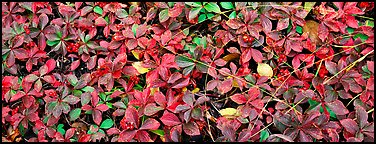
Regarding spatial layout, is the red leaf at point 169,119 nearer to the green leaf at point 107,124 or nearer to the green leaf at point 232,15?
the green leaf at point 107,124

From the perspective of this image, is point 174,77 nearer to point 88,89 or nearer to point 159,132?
point 159,132

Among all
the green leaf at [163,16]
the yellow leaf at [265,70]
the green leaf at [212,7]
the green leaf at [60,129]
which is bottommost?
the green leaf at [60,129]

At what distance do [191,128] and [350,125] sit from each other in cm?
52

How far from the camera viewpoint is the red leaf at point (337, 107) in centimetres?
143

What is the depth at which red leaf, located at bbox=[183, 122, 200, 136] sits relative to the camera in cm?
143

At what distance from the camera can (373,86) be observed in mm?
1458

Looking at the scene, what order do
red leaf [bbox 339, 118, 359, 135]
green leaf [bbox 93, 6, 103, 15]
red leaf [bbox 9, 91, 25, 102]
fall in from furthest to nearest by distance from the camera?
green leaf [bbox 93, 6, 103, 15] → red leaf [bbox 9, 91, 25, 102] → red leaf [bbox 339, 118, 359, 135]

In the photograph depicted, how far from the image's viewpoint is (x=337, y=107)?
56.5 inches

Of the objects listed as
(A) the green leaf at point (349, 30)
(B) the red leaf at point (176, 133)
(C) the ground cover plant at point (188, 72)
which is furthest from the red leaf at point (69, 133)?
(A) the green leaf at point (349, 30)

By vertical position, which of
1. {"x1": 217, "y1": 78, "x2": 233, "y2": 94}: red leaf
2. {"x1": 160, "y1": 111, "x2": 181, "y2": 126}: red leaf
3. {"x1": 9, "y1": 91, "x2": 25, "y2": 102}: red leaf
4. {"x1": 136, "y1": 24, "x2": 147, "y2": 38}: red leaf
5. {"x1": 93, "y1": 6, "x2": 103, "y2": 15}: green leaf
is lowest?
{"x1": 9, "y1": 91, "x2": 25, "y2": 102}: red leaf

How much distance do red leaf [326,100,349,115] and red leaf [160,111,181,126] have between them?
52 centimetres

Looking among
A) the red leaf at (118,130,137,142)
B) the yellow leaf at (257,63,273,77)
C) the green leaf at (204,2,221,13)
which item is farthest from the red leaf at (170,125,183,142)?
the green leaf at (204,2,221,13)

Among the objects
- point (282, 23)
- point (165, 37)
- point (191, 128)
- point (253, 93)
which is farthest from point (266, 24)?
point (191, 128)

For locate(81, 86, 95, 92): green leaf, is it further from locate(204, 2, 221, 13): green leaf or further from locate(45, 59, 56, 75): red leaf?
locate(204, 2, 221, 13): green leaf
